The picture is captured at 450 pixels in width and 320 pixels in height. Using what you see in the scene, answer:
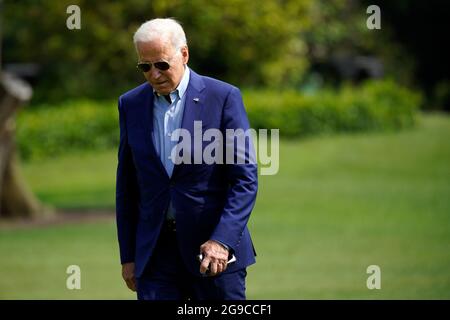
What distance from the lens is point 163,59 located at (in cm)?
534

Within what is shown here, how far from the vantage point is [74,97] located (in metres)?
29.5

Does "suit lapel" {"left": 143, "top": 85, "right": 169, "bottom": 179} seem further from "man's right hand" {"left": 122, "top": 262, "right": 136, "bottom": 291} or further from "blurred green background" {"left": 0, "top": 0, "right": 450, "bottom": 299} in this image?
"blurred green background" {"left": 0, "top": 0, "right": 450, "bottom": 299}

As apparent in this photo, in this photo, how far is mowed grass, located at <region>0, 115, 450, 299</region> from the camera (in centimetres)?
1152

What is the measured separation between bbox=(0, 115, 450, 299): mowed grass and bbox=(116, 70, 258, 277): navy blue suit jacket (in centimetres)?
502

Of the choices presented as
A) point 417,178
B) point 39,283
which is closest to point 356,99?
point 417,178

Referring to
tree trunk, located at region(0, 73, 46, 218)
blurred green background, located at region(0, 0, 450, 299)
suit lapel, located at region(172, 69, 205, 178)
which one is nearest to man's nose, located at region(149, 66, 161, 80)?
suit lapel, located at region(172, 69, 205, 178)

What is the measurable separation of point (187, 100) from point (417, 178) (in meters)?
15.9

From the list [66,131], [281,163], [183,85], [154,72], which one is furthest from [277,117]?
[154,72]
